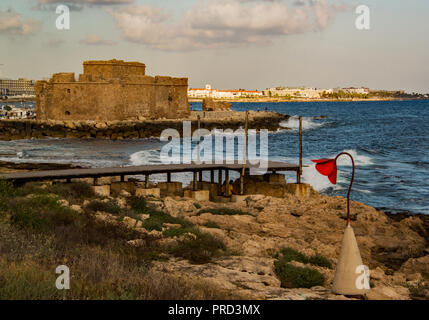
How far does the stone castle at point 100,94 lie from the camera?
40656 mm

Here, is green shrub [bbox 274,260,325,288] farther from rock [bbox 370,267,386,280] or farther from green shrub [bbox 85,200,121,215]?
green shrub [bbox 85,200,121,215]

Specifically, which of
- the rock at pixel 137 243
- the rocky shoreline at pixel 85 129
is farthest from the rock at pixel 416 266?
the rocky shoreline at pixel 85 129

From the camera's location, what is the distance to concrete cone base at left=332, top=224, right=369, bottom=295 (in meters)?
5.13

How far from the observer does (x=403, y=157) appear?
29516mm

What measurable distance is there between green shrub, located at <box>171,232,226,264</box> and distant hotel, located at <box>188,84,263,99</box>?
6336 inches

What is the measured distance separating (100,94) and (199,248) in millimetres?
35015

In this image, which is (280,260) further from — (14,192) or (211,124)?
(211,124)

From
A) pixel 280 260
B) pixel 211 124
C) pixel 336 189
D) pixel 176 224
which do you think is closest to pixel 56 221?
pixel 176 224

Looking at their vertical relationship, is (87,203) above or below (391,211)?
above

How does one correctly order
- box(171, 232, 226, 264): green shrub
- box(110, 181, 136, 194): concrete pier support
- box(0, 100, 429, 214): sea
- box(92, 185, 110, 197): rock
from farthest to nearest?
box(0, 100, 429, 214): sea < box(110, 181, 136, 194): concrete pier support < box(92, 185, 110, 197): rock < box(171, 232, 226, 264): green shrub

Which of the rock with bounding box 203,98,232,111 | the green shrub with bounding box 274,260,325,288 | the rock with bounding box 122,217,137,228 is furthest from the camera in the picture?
the rock with bounding box 203,98,232,111

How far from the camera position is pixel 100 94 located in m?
40.6

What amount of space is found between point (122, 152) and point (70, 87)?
13803mm

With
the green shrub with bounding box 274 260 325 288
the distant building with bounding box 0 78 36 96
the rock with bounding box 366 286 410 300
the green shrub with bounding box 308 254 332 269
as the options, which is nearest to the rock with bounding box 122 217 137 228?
the green shrub with bounding box 274 260 325 288
